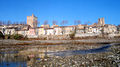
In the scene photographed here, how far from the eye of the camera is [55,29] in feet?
270

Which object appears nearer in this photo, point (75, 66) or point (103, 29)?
point (75, 66)

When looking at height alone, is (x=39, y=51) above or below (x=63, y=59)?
below

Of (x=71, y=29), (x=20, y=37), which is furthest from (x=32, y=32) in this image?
(x=71, y=29)

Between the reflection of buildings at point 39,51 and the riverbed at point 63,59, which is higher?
the riverbed at point 63,59

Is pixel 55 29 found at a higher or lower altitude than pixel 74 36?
higher

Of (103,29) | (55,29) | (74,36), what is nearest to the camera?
(74,36)

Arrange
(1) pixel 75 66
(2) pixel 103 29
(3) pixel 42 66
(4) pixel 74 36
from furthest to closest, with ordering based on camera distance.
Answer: (2) pixel 103 29, (4) pixel 74 36, (3) pixel 42 66, (1) pixel 75 66

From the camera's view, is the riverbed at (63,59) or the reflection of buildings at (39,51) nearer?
the riverbed at (63,59)

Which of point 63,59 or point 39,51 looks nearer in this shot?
point 63,59

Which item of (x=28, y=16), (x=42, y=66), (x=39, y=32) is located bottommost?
(x=42, y=66)

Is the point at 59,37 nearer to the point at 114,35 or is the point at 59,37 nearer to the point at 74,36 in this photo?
the point at 74,36

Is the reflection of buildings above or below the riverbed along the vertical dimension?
below

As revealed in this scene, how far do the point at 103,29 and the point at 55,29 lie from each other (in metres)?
35.2

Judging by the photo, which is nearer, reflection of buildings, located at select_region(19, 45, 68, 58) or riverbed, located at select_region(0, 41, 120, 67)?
riverbed, located at select_region(0, 41, 120, 67)
